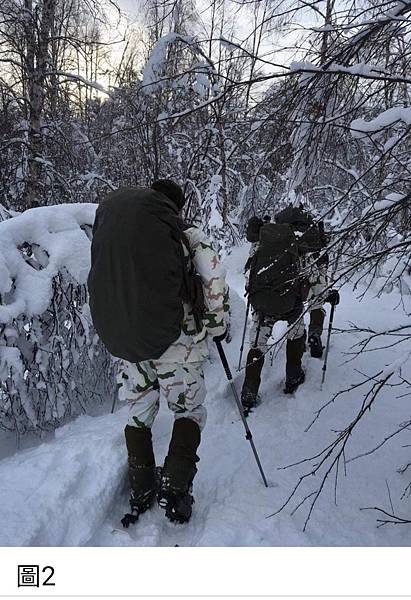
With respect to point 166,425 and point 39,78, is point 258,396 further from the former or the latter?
point 39,78

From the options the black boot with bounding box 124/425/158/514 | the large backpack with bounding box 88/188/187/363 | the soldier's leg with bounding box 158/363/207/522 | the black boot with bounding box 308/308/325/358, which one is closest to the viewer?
the large backpack with bounding box 88/188/187/363

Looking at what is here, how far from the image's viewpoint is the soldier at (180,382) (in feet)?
8.59

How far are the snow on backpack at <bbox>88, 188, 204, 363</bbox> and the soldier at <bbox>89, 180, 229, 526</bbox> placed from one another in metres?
0.08

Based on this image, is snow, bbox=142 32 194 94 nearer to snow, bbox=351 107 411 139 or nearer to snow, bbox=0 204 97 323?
snow, bbox=351 107 411 139

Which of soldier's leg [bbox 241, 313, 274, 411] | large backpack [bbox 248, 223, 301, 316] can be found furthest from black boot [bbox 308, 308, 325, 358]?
large backpack [bbox 248, 223, 301, 316]

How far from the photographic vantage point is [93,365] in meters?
4.34

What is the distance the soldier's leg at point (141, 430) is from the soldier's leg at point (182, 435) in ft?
0.32

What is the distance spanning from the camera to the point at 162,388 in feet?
9.02

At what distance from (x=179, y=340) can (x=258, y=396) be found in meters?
2.04

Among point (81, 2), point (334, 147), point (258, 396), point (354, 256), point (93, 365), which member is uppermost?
point (81, 2)

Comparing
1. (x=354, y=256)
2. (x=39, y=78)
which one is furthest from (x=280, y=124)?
(x=39, y=78)

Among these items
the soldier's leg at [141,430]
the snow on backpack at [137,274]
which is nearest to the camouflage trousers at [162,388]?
the soldier's leg at [141,430]

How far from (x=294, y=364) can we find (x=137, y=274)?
2657mm

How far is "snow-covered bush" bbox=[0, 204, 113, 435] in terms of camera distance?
135 inches
